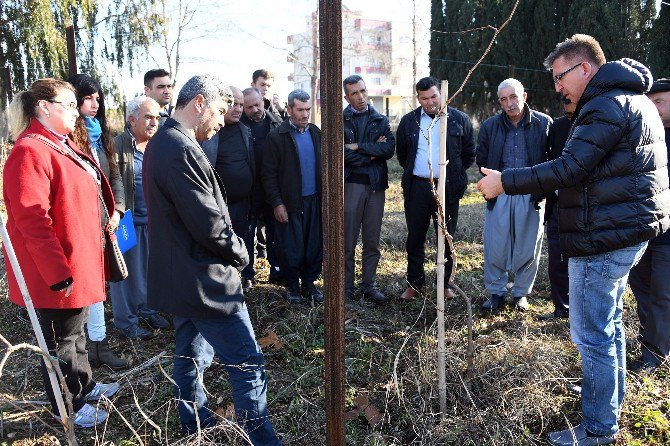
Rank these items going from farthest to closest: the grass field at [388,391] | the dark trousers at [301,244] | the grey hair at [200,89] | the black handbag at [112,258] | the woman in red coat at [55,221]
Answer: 1. the dark trousers at [301,244]
2. the black handbag at [112,258]
3. the grass field at [388,391]
4. the woman in red coat at [55,221]
5. the grey hair at [200,89]

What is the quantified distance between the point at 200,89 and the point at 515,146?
10.3 feet

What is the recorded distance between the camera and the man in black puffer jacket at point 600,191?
252 centimetres

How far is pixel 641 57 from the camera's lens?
14836mm

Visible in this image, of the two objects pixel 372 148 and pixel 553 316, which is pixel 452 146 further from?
pixel 553 316

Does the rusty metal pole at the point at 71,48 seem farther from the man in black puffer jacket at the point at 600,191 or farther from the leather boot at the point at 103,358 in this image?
the man in black puffer jacket at the point at 600,191

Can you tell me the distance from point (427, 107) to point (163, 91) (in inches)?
94.8

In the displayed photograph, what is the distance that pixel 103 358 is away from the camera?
376 cm

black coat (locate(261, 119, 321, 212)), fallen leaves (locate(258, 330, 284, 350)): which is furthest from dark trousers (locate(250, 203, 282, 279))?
fallen leaves (locate(258, 330, 284, 350))

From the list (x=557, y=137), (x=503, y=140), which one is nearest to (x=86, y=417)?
(x=503, y=140)

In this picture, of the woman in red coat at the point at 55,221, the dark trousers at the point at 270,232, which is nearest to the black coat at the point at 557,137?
the dark trousers at the point at 270,232

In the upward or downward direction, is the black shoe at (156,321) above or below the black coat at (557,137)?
below

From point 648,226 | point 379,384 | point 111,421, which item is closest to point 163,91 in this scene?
point 111,421

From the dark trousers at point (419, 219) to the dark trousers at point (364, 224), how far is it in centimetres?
28

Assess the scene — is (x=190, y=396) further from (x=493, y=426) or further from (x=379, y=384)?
(x=493, y=426)
